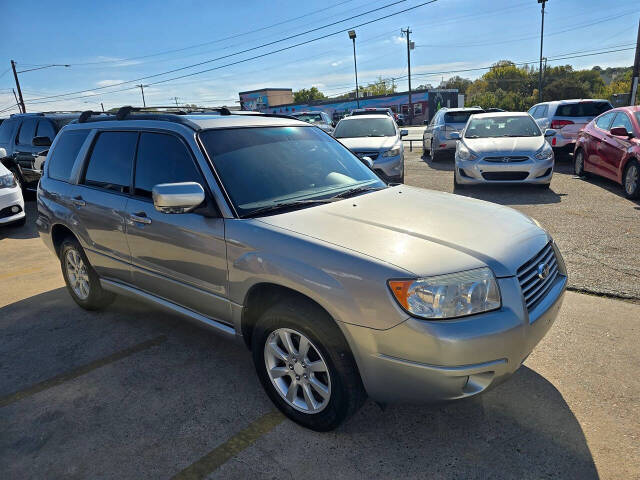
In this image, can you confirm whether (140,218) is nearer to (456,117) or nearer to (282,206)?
(282,206)

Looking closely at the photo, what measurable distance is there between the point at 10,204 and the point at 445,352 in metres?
8.40

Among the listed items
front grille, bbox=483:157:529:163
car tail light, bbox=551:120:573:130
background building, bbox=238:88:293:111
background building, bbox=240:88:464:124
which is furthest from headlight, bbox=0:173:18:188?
background building, bbox=238:88:293:111

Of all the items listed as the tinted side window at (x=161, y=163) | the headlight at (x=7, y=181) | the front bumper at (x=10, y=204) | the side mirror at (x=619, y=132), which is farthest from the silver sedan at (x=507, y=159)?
the headlight at (x=7, y=181)

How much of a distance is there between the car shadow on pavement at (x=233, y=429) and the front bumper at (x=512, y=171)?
619cm

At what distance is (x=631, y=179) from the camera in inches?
308

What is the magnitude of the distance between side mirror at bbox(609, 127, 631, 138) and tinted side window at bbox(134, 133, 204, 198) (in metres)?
8.07

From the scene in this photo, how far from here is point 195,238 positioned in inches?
118

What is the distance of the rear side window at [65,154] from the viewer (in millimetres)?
4281

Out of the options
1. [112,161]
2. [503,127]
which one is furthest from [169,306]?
[503,127]

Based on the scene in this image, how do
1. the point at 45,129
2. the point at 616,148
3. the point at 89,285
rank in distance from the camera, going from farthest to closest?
the point at 45,129
the point at 616,148
the point at 89,285

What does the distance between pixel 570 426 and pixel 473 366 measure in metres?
0.92

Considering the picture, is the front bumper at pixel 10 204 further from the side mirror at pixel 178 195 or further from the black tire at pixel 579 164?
the black tire at pixel 579 164

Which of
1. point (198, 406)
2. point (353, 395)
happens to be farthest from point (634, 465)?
point (198, 406)

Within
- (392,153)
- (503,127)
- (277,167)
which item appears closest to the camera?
(277,167)
